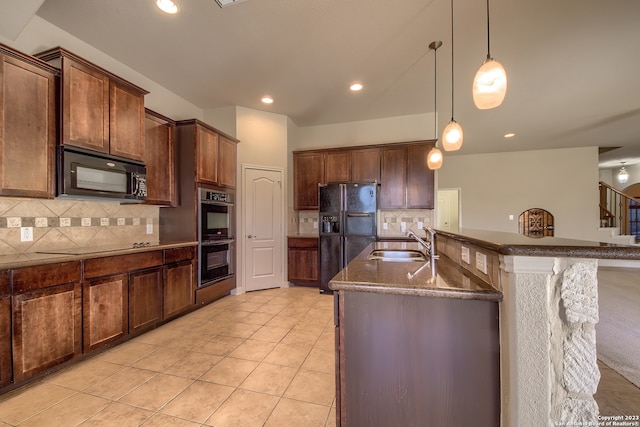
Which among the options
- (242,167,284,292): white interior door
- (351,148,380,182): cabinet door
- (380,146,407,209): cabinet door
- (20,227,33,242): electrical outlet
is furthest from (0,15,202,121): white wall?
(380,146,407,209): cabinet door

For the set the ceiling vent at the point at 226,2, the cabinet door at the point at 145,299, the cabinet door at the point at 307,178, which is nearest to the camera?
the ceiling vent at the point at 226,2

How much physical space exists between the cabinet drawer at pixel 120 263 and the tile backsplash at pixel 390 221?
92.4 inches

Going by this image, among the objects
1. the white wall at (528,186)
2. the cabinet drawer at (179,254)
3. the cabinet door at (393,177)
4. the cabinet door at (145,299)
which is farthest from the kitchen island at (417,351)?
the white wall at (528,186)

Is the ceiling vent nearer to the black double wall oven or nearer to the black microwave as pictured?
the black microwave

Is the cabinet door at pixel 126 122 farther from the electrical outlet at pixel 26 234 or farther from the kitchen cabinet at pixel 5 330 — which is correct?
the kitchen cabinet at pixel 5 330

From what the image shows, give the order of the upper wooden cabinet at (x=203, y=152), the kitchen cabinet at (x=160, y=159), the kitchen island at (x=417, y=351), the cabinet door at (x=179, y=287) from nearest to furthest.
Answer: the kitchen island at (x=417, y=351) < the cabinet door at (x=179, y=287) < the kitchen cabinet at (x=160, y=159) < the upper wooden cabinet at (x=203, y=152)

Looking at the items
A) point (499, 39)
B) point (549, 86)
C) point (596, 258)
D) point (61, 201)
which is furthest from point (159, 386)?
point (549, 86)

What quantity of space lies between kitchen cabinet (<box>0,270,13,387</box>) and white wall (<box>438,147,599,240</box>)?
8.09 m

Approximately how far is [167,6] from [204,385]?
3.04 m

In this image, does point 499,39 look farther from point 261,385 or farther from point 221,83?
point 261,385

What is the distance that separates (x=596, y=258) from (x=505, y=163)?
7391 millimetres

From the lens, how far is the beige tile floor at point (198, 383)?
158 cm

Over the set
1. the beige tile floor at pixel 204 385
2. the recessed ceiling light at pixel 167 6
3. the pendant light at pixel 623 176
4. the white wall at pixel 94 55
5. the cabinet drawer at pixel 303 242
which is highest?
the recessed ceiling light at pixel 167 6

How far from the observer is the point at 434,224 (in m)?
4.38
